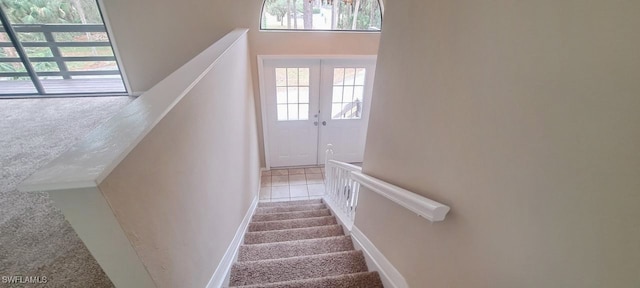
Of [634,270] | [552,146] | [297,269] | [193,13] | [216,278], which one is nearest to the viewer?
[634,270]

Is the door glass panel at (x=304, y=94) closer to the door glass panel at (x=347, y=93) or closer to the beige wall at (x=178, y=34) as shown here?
the door glass panel at (x=347, y=93)

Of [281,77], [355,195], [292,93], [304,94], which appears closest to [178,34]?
[281,77]

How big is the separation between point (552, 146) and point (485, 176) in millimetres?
212

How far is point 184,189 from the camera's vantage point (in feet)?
3.47

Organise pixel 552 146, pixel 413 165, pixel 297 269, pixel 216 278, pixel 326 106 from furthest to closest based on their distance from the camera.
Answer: pixel 326 106 < pixel 297 269 < pixel 216 278 < pixel 413 165 < pixel 552 146

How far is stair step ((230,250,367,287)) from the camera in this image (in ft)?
4.86

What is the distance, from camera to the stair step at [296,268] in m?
1.48

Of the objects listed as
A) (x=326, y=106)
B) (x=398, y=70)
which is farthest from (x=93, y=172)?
(x=326, y=106)

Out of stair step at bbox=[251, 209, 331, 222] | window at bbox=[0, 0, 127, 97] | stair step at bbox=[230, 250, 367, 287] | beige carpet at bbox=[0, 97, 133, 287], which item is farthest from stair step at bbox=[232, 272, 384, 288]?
window at bbox=[0, 0, 127, 97]

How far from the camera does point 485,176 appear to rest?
0.70m

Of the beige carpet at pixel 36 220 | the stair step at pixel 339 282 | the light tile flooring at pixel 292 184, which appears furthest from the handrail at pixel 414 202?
the light tile flooring at pixel 292 184

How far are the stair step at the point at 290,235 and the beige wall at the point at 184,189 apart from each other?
294 millimetres

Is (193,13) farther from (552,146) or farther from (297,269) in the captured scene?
(552,146)

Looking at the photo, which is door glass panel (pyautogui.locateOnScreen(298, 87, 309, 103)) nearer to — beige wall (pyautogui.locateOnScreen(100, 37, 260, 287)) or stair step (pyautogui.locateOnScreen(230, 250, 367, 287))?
beige wall (pyautogui.locateOnScreen(100, 37, 260, 287))
